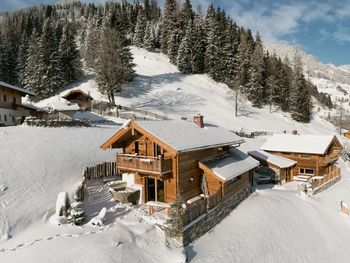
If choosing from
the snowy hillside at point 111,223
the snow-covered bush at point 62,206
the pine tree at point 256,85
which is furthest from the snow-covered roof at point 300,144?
the pine tree at point 256,85

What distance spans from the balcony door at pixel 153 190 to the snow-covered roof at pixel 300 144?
21.3 m

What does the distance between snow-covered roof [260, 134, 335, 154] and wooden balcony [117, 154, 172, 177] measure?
22.6 metres

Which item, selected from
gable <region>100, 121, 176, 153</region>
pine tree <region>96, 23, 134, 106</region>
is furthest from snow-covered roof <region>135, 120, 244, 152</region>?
pine tree <region>96, 23, 134, 106</region>

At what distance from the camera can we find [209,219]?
18.5m

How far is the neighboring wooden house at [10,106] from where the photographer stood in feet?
112

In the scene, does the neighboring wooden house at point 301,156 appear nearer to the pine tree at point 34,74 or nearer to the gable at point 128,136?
the gable at point 128,136

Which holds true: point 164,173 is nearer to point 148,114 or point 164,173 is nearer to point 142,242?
point 142,242

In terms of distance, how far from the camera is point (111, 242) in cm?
1417

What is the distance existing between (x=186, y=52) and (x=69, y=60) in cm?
2787

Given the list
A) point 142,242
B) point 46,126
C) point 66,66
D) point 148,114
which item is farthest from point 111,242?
point 66,66

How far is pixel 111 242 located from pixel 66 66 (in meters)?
57.9

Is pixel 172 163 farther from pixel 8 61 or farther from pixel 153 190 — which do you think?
pixel 8 61

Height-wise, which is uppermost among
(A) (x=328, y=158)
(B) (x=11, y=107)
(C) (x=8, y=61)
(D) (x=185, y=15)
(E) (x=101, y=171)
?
(D) (x=185, y=15)

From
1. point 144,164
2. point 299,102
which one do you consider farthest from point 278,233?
point 299,102
